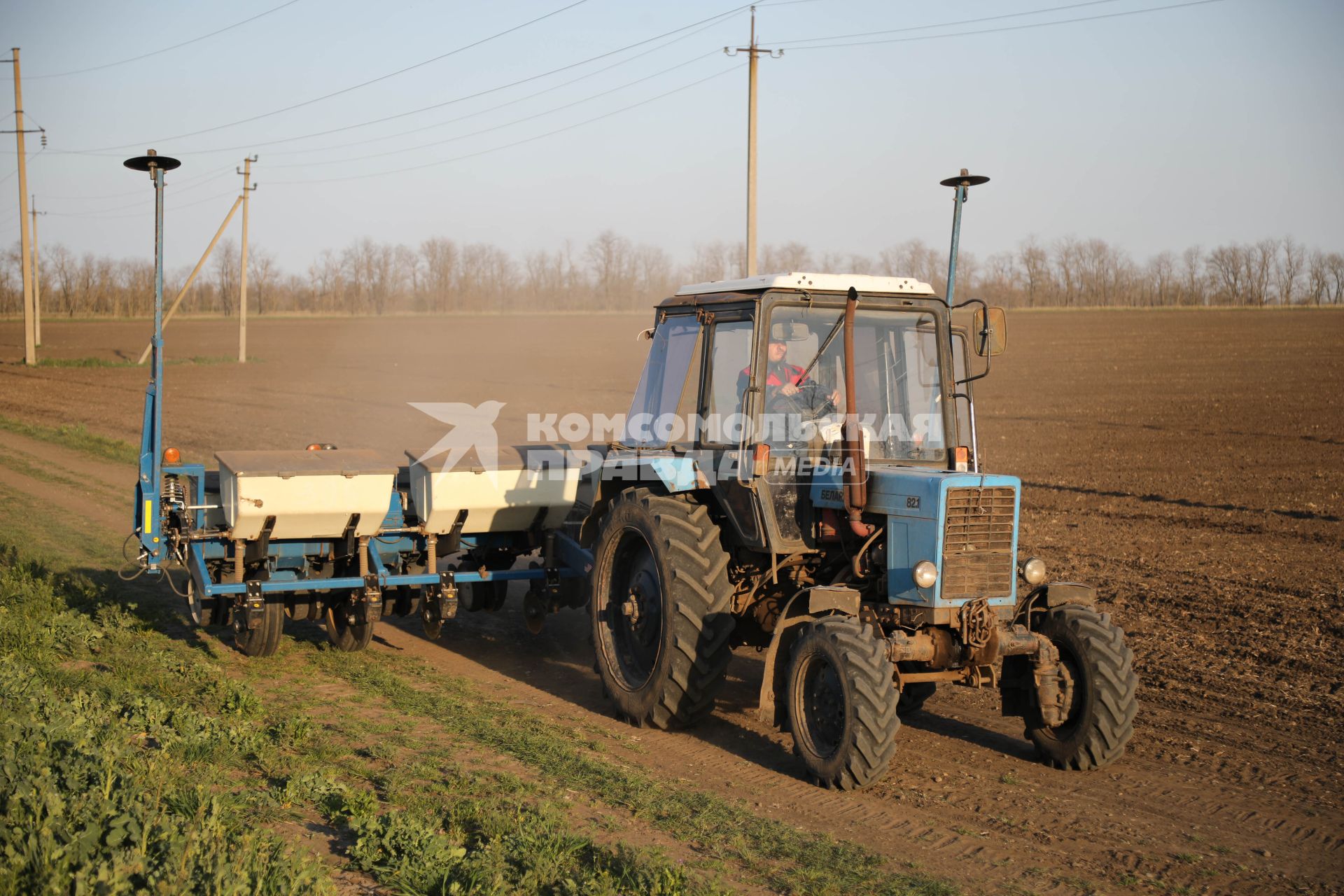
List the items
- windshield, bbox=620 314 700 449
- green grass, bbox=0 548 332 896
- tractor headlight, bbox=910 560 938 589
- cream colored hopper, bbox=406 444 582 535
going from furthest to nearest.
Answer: cream colored hopper, bbox=406 444 582 535, windshield, bbox=620 314 700 449, tractor headlight, bbox=910 560 938 589, green grass, bbox=0 548 332 896

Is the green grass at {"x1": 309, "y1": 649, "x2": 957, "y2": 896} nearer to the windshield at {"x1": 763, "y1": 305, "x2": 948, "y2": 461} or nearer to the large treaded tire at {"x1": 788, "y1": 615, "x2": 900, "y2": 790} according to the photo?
the large treaded tire at {"x1": 788, "y1": 615, "x2": 900, "y2": 790}

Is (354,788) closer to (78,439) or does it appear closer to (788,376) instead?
(788,376)

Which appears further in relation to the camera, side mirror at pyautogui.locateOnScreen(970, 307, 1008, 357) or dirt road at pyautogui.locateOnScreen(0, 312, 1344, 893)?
side mirror at pyautogui.locateOnScreen(970, 307, 1008, 357)

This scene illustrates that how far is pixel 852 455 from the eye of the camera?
236 inches

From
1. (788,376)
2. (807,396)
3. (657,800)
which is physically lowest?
(657,800)

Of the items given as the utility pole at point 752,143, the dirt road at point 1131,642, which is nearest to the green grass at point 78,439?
the dirt road at point 1131,642

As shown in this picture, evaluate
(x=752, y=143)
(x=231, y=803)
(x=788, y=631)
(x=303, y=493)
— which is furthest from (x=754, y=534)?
(x=752, y=143)

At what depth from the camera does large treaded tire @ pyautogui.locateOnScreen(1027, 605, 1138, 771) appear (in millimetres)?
5789

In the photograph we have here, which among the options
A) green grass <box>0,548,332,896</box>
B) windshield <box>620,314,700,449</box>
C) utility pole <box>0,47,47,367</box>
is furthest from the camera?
utility pole <box>0,47,47,367</box>

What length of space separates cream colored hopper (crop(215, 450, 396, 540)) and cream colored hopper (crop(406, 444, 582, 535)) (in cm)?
30

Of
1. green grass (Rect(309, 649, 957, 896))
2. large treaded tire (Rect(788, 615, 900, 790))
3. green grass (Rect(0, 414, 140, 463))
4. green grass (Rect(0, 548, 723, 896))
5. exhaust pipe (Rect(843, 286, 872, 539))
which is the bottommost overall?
green grass (Rect(309, 649, 957, 896))

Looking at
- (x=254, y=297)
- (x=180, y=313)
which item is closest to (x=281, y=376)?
(x=180, y=313)

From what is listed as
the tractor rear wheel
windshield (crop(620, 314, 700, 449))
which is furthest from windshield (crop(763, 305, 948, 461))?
the tractor rear wheel

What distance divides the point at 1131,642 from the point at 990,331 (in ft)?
11.1
